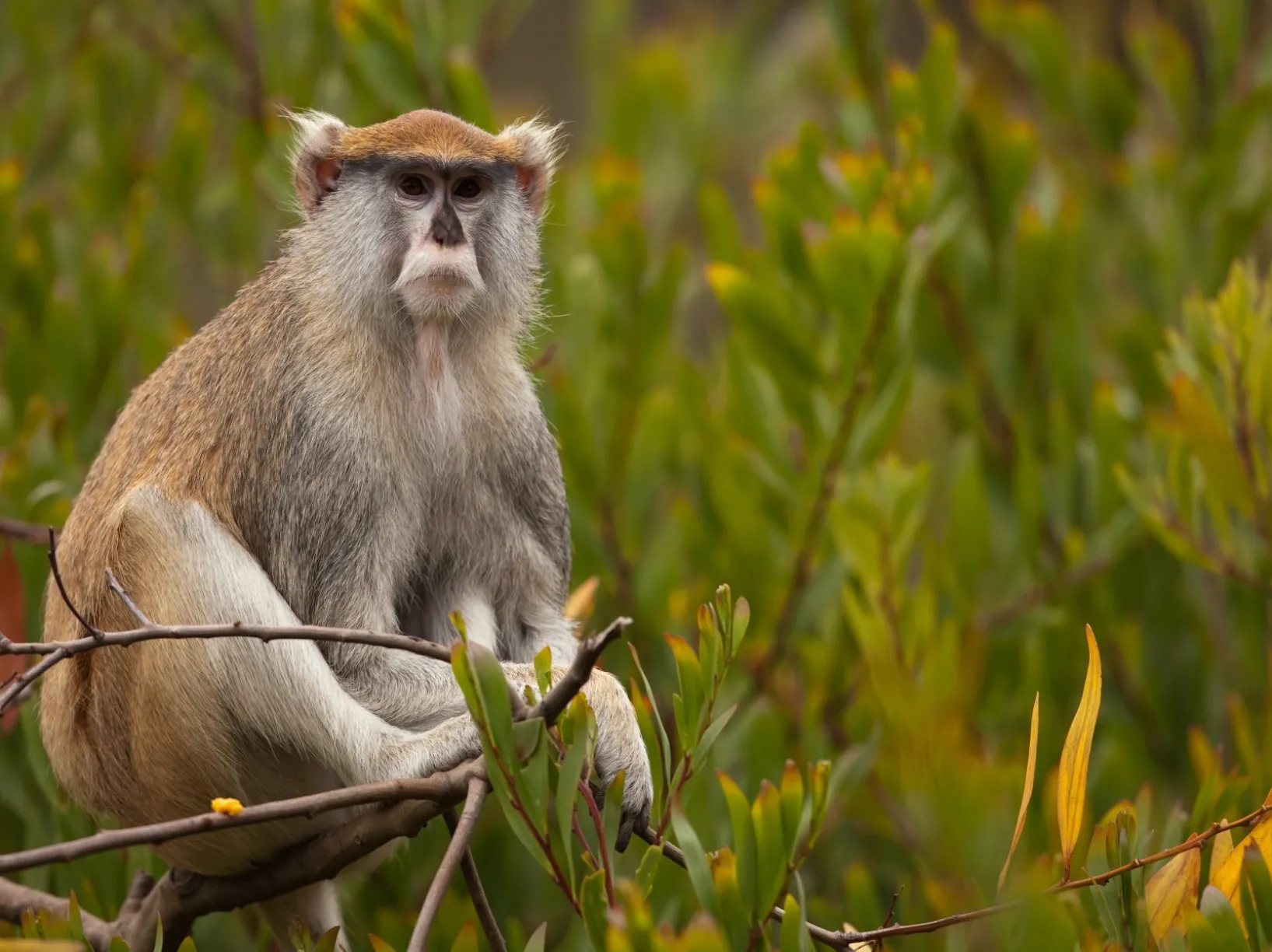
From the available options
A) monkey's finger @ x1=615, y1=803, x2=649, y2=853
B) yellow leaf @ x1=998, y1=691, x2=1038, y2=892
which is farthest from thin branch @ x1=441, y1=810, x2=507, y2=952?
yellow leaf @ x1=998, y1=691, x2=1038, y2=892

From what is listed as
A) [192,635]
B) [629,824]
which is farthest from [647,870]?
[192,635]

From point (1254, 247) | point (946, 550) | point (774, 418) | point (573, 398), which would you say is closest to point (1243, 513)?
point (946, 550)

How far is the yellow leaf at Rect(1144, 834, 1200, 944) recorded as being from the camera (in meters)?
2.09

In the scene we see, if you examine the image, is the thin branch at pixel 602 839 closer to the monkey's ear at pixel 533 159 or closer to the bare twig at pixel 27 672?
the bare twig at pixel 27 672

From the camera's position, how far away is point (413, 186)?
2.73 m

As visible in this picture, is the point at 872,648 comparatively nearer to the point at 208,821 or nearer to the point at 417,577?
the point at 417,577

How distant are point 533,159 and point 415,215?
1.13 feet

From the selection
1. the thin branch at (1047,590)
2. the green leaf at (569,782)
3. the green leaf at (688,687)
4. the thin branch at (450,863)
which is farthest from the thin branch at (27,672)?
the thin branch at (1047,590)

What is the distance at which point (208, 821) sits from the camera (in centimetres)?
174

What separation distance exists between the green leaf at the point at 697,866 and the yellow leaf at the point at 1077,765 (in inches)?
17.9

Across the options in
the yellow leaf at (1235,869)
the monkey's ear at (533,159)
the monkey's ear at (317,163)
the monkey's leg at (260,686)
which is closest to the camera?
the yellow leaf at (1235,869)

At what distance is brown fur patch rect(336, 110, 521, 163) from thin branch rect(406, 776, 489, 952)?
1.17 metres

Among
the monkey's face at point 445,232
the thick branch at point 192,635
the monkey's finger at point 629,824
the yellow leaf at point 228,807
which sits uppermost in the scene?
the monkey's face at point 445,232

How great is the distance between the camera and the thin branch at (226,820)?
5.46ft
